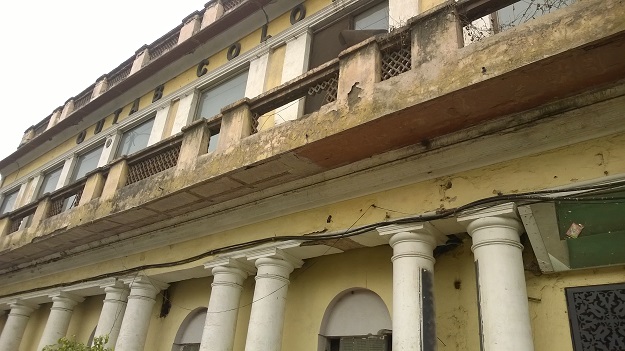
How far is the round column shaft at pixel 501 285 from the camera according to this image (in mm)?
3969

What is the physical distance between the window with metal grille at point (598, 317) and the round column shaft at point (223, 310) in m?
4.32

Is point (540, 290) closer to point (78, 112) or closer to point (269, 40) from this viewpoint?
point (269, 40)

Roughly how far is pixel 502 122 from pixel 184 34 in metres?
9.64

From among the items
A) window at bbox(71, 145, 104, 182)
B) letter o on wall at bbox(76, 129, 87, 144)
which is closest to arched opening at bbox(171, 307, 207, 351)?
window at bbox(71, 145, 104, 182)

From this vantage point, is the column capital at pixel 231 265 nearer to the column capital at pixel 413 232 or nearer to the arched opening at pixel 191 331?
the arched opening at pixel 191 331

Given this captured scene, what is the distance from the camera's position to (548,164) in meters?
4.48

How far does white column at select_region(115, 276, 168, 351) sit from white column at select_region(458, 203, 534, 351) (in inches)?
229

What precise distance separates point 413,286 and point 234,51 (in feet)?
23.1

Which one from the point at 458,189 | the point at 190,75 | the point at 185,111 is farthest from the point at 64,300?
the point at 458,189

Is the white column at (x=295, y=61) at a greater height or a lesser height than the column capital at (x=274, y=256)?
greater

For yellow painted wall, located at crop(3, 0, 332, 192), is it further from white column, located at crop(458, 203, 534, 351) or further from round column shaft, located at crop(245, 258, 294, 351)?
white column, located at crop(458, 203, 534, 351)

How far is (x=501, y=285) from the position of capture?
13.7ft

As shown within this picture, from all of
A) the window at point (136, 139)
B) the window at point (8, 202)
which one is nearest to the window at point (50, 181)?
the window at point (8, 202)

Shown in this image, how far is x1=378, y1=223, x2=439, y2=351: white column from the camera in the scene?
14.8 feet
